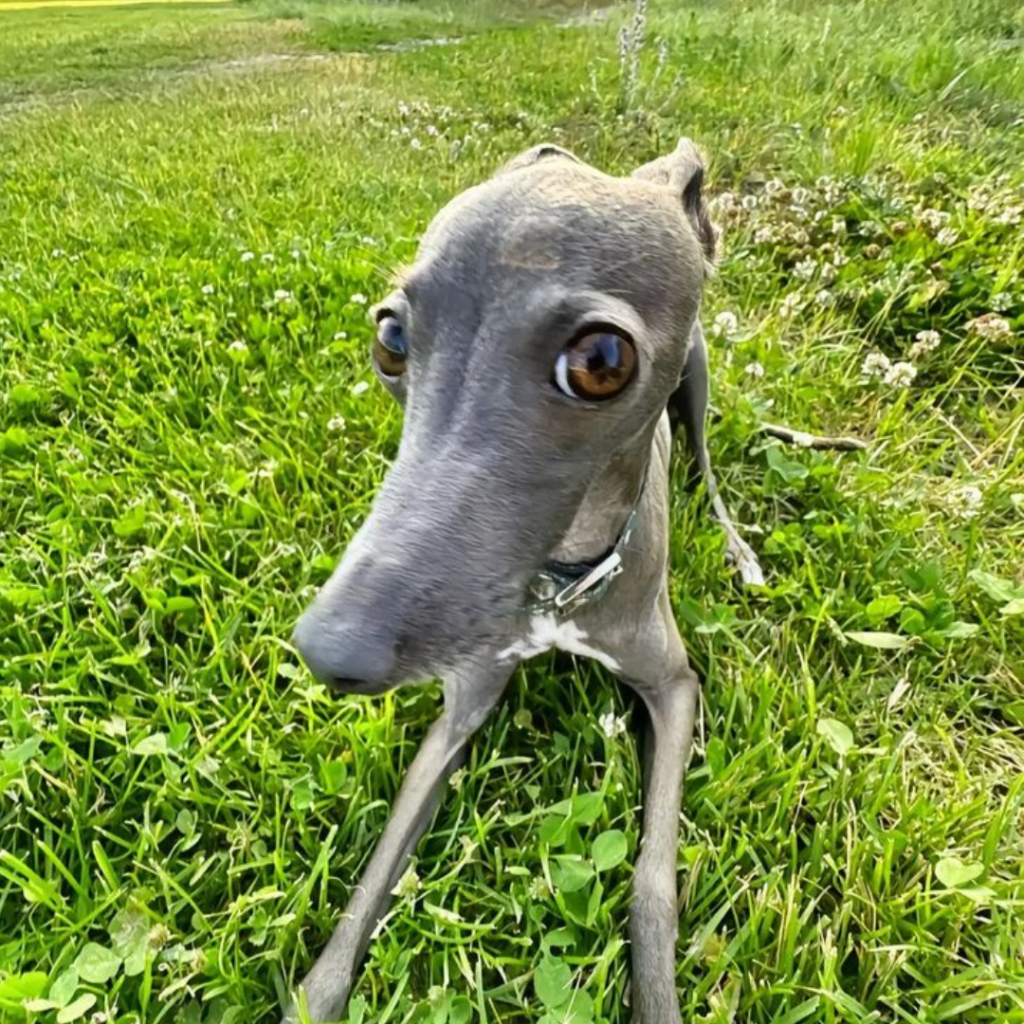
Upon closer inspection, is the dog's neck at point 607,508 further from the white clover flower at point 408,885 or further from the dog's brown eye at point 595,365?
the white clover flower at point 408,885

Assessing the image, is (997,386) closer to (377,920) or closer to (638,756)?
(638,756)

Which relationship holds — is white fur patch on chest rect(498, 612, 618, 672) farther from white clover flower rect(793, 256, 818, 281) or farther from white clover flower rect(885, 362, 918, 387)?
white clover flower rect(793, 256, 818, 281)

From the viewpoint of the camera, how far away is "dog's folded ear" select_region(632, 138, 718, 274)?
178cm

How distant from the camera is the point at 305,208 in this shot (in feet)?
15.1

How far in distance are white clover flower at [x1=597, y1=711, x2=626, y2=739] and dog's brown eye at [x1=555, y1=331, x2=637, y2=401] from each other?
908mm

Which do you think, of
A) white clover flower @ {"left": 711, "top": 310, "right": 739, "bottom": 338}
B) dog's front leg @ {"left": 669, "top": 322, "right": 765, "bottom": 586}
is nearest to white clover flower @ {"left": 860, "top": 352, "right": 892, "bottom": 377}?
white clover flower @ {"left": 711, "top": 310, "right": 739, "bottom": 338}

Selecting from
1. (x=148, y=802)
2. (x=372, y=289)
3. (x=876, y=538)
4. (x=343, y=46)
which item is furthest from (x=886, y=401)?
(x=343, y=46)

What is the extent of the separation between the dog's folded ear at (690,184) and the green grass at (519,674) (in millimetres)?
904

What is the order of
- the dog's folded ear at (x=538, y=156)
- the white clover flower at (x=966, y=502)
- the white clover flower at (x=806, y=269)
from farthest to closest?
the white clover flower at (x=806, y=269), the white clover flower at (x=966, y=502), the dog's folded ear at (x=538, y=156)

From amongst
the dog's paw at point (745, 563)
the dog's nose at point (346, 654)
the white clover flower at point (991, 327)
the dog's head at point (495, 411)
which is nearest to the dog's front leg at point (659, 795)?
the dog's paw at point (745, 563)

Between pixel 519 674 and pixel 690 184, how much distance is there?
116cm

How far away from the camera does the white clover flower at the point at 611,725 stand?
1.97 m

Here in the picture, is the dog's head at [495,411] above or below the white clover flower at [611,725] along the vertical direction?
above

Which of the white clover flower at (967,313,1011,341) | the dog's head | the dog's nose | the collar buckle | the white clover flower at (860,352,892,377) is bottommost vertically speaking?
the white clover flower at (860,352,892,377)
